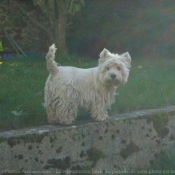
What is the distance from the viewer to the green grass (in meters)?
5.89

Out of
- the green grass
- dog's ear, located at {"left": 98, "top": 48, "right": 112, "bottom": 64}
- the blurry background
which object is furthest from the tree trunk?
dog's ear, located at {"left": 98, "top": 48, "right": 112, "bottom": 64}

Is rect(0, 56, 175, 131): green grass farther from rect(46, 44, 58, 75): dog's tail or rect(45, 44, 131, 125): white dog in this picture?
rect(46, 44, 58, 75): dog's tail

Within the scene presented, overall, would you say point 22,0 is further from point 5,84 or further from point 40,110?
point 40,110

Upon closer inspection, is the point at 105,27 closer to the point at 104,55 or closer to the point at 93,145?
the point at 104,55

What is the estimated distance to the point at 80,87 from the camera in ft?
18.3

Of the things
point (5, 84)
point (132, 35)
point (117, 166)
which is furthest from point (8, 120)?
point (132, 35)

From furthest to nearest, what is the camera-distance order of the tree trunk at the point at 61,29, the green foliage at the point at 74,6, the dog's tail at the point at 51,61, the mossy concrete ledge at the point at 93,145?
the tree trunk at the point at 61,29 → the green foliage at the point at 74,6 → the dog's tail at the point at 51,61 → the mossy concrete ledge at the point at 93,145

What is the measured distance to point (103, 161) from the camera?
5656 mm

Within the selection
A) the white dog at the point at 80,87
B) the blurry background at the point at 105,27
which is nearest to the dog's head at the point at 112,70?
the white dog at the point at 80,87

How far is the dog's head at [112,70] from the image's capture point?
544cm

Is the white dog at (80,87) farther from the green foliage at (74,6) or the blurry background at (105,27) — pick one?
the green foliage at (74,6)

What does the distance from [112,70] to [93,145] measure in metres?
0.96

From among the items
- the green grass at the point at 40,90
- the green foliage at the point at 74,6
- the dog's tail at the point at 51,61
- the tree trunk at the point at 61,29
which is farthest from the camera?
the tree trunk at the point at 61,29

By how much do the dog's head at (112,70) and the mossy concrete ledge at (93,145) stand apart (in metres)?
0.57
